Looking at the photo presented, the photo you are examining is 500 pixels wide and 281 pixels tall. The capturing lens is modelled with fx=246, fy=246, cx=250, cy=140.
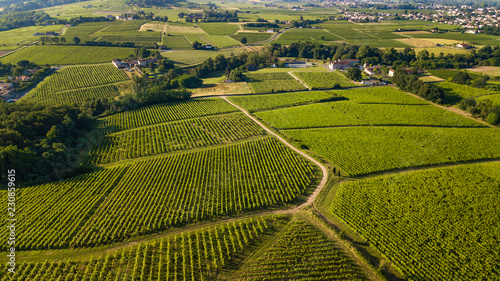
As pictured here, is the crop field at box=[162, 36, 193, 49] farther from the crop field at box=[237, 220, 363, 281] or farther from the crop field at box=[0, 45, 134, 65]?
the crop field at box=[237, 220, 363, 281]

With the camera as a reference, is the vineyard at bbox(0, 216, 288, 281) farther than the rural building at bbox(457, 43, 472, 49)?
No

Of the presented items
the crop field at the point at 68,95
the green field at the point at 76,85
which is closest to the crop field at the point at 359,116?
the crop field at the point at 68,95

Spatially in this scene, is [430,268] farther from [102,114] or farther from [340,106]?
[102,114]

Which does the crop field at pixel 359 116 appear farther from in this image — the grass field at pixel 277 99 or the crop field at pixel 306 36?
the crop field at pixel 306 36

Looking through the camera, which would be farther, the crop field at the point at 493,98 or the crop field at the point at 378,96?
the crop field at the point at 378,96

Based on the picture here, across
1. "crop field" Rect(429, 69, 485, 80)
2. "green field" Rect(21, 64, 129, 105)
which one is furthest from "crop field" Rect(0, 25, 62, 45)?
"crop field" Rect(429, 69, 485, 80)
